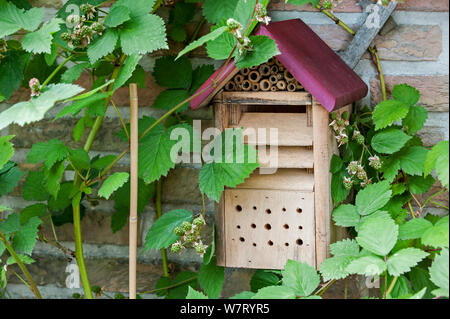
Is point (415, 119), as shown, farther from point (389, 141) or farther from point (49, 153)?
point (49, 153)

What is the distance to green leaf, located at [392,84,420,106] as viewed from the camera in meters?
1.22

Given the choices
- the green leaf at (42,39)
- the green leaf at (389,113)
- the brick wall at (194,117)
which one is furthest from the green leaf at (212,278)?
the green leaf at (42,39)

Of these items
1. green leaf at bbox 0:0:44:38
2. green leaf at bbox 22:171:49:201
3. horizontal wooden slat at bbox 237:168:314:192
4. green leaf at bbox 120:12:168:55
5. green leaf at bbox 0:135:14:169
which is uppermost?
green leaf at bbox 0:0:44:38

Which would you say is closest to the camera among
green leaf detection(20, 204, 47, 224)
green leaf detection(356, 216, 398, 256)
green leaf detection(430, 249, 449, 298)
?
green leaf detection(430, 249, 449, 298)

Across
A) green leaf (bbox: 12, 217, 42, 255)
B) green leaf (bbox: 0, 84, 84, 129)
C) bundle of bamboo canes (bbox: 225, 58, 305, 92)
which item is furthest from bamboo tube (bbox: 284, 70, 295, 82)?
green leaf (bbox: 12, 217, 42, 255)

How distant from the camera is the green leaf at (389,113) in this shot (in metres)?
1.18

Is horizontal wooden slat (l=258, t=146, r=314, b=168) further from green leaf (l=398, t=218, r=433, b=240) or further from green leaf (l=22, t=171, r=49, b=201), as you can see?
green leaf (l=22, t=171, r=49, b=201)

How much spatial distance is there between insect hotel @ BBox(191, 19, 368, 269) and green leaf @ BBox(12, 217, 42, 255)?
413 mm

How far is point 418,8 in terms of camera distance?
131cm

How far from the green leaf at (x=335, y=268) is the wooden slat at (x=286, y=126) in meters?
0.24

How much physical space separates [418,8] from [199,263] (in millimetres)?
858

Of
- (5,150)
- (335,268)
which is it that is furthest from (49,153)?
(335,268)
